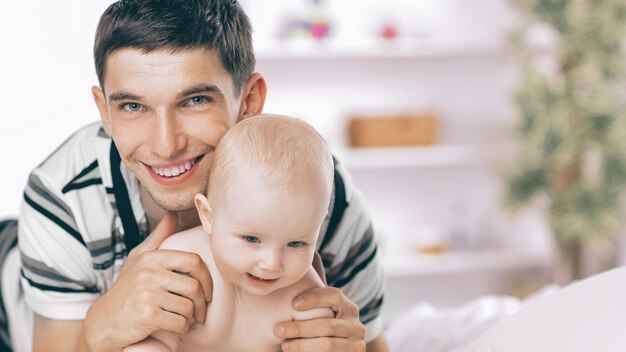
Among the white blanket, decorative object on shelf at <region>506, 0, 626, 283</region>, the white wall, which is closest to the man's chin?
the white blanket

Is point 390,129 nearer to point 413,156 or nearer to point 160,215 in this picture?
point 413,156

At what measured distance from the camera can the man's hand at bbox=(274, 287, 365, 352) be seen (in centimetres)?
119

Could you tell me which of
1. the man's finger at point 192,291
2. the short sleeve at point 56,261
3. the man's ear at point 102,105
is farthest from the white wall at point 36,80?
the man's finger at point 192,291

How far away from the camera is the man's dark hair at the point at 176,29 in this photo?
1.17 metres

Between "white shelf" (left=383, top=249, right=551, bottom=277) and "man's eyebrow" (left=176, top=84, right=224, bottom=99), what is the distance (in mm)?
2835

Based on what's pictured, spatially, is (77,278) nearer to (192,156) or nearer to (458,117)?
(192,156)

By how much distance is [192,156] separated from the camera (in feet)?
3.92

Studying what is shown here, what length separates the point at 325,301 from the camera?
3.96 feet

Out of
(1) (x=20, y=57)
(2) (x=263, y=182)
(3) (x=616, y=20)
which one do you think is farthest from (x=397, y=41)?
(2) (x=263, y=182)

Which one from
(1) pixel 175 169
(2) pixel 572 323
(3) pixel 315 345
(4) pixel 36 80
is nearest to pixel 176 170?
(1) pixel 175 169

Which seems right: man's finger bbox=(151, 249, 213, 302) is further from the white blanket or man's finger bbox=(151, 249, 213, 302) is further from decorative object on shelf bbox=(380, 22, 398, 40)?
decorative object on shelf bbox=(380, 22, 398, 40)

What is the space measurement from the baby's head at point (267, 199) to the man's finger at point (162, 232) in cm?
19

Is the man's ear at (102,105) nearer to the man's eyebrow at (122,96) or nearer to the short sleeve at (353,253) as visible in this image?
the man's eyebrow at (122,96)

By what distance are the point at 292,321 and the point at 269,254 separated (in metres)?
0.18
